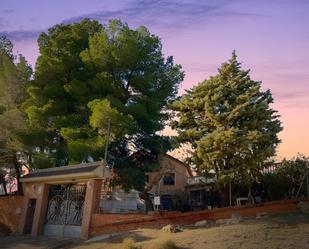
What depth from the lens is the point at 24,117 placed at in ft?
94.7

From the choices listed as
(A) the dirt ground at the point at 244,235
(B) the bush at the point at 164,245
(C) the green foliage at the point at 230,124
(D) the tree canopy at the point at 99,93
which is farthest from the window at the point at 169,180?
(B) the bush at the point at 164,245

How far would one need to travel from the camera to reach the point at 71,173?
22.1m

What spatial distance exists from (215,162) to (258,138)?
2.52m

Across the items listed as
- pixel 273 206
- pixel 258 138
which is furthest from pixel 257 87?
pixel 273 206

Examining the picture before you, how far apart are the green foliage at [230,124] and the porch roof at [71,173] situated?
4.57 metres

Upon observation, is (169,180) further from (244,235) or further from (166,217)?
(244,235)

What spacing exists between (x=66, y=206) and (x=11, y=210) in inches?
238

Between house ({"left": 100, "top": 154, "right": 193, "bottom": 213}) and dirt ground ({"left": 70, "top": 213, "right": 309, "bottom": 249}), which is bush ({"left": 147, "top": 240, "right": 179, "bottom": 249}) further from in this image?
house ({"left": 100, "top": 154, "right": 193, "bottom": 213})

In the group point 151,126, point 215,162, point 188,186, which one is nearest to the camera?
point 215,162

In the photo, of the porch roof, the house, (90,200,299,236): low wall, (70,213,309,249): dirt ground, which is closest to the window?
the house

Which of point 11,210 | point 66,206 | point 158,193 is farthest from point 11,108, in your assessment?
point 158,193

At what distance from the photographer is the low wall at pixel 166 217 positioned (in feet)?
60.0

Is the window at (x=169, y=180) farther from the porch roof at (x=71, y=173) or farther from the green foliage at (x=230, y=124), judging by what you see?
the green foliage at (x=230, y=124)

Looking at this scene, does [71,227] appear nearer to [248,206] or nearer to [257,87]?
[248,206]
